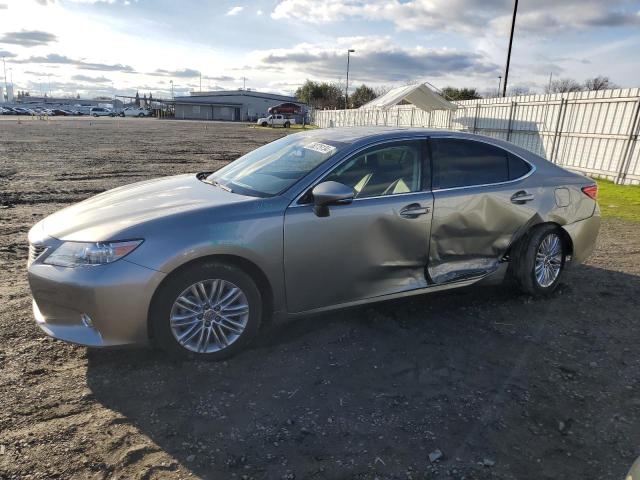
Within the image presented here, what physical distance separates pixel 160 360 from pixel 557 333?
3.27 m

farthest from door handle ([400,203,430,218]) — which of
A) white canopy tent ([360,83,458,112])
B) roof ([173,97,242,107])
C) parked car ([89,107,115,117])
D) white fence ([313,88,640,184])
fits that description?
roof ([173,97,242,107])

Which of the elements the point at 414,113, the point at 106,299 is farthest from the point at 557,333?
the point at 414,113

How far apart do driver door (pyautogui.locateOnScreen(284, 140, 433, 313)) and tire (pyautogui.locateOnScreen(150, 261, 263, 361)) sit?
333mm

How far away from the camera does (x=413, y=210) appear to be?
3934 millimetres

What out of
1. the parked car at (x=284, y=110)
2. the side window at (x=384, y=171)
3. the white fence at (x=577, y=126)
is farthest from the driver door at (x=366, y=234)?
the parked car at (x=284, y=110)

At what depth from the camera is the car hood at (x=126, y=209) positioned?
3223 mm

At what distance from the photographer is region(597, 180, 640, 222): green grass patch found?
30.9ft

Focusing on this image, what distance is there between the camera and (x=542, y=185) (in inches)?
182

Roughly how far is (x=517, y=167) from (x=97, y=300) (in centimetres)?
381

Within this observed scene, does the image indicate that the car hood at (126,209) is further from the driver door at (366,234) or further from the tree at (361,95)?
the tree at (361,95)

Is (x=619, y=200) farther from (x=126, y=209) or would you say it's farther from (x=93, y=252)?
(x=93, y=252)

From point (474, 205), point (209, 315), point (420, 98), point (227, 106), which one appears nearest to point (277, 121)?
point (420, 98)

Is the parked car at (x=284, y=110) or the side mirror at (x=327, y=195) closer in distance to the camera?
the side mirror at (x=327, y=195)

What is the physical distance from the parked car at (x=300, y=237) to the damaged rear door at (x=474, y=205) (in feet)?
0.04
